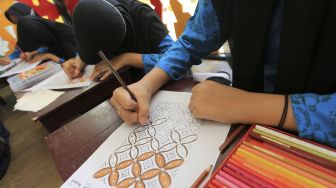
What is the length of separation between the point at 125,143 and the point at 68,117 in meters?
0.59

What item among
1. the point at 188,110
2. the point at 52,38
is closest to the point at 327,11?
the point at 188,110

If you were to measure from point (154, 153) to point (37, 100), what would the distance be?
30.8 inches

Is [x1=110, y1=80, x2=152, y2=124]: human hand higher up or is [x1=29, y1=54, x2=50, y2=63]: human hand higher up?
[x1=110, y1=80, x2=152, y2=124]: human hand

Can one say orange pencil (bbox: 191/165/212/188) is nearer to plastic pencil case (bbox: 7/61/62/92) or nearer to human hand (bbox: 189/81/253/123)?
human hand (bbox: 189/81/253/123)

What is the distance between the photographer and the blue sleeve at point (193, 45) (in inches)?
24.1

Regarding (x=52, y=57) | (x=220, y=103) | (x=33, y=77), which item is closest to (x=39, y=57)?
(x=52, y=57)

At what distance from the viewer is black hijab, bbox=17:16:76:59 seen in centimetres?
180

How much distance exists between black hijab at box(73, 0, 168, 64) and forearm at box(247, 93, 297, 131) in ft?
2.17

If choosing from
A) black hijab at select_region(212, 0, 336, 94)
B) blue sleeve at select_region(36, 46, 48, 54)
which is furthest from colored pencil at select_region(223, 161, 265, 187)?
blue sleeve at select_region(36, 46, 48, 54)

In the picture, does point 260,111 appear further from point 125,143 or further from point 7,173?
point 7,173

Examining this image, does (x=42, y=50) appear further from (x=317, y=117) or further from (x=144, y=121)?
(x=317, y=117)

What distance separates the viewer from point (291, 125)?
1.28ft

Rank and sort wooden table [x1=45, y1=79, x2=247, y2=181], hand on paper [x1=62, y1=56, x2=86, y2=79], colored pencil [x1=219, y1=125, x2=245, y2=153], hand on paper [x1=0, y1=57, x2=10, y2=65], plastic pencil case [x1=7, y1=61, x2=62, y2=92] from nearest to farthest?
colored pencil [x1=219, y1=125, x2=245, y2=153] → wooden table [x1=45, y1=79, x2=247, y2=181] → hand on paper [x1=62, y1=56, x2=86, y2=79] → plastic pencil case [x1=7, y1=61, x2=62, y2=92] → hand on paper [x1=0, y1=57, x2=10, y2=65]

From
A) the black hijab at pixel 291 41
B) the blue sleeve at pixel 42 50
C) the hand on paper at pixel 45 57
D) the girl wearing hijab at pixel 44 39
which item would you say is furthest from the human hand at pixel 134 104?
the blue sleeve at pixel 42 50
